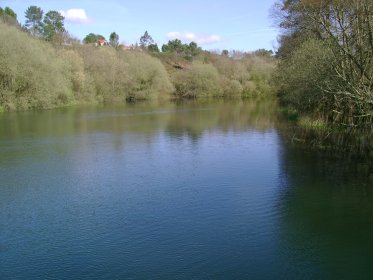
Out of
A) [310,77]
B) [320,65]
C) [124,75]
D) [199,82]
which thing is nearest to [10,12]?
[124,75]

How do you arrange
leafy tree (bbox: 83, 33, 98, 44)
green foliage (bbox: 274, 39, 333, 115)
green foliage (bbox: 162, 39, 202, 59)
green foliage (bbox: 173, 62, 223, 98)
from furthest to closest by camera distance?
green foliage (bbox: 162, 39, 202, 59), leafy tree (bbox: 83, 33, 98, 44), green foliage (bbox: 173, 62, 223, 98), green foliage (bbox: 274, 39, 333, 115)

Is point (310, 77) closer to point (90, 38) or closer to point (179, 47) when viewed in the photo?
point (90, 38)

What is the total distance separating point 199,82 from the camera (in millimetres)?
63438

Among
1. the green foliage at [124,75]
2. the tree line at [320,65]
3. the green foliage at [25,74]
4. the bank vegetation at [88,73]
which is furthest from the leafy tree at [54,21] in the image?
the tree line at [320,65]

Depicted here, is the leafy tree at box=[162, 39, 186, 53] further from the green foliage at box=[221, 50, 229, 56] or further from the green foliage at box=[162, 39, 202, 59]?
the green foliage at box=[221, 50, 229, 56]

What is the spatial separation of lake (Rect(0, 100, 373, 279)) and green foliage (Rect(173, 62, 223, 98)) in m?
45.1

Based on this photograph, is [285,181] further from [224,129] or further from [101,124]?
[101,124]

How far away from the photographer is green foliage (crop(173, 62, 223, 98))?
6341 cm

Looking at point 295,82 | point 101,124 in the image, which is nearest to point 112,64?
point 101,124

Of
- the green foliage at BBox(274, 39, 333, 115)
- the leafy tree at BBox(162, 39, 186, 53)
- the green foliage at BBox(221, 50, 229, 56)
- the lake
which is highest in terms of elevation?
the leafy tree at BBox(162, 39, 186, 53)

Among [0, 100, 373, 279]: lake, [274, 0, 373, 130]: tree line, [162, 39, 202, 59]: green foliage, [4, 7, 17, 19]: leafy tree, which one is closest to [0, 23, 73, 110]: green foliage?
[0, 100, 373, 279]: lake

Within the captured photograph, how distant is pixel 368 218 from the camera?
9812mm

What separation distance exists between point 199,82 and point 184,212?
54.3 metres

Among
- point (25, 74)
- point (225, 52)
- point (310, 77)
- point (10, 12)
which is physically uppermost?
point (10, 12)
